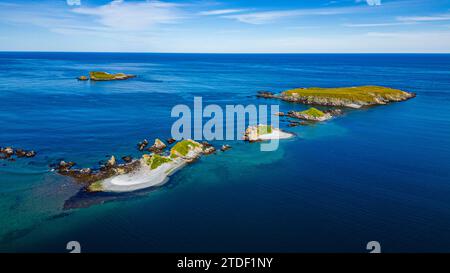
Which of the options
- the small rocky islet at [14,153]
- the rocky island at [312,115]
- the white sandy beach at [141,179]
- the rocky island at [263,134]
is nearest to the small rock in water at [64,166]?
the small rocky islet at [14,153]

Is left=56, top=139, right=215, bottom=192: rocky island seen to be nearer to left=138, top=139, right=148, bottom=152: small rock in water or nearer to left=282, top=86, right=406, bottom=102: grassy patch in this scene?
left=138, top=139, right=148, bottom=152: small rock in water

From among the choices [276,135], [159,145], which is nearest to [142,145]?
[159,145]

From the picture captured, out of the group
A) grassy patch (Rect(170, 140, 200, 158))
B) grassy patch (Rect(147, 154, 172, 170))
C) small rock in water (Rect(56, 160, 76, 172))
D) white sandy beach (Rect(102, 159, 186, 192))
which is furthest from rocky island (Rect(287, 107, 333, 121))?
small rock in water (Rect(56, 160, 76, 172))

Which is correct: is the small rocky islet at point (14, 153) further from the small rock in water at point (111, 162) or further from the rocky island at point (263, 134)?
the rocky island at point (263, 134)

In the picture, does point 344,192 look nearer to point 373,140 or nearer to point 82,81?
point 373,140

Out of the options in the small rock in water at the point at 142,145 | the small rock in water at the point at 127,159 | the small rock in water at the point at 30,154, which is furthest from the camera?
the small rock in water at the point at 142,145

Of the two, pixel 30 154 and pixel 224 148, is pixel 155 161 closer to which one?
pixel 224 148

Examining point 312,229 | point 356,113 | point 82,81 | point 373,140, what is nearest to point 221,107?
point 356,113

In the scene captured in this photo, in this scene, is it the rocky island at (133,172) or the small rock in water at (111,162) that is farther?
the small rock in water at (111,162)
